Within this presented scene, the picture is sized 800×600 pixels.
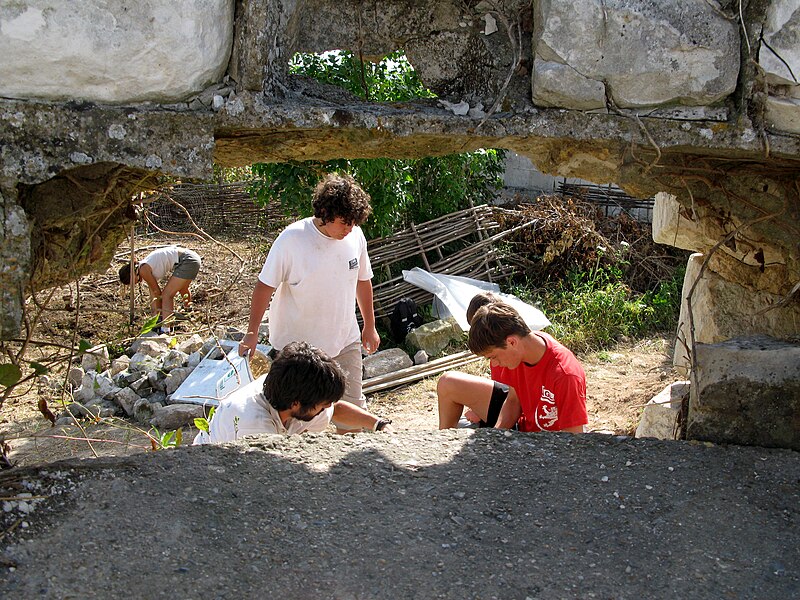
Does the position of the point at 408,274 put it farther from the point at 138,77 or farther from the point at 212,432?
the point at 138,77

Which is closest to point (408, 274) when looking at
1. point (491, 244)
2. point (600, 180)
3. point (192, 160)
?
point (491, 244)

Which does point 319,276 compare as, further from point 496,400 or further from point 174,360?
point 174,360

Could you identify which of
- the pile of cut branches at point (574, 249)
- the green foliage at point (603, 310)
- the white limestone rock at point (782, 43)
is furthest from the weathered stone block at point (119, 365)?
the white limestone rock at point (782, 43)

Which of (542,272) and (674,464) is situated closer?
(674,464)

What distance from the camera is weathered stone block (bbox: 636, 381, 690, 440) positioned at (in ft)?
12.8

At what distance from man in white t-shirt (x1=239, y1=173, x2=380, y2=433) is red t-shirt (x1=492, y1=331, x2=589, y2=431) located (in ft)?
3.25

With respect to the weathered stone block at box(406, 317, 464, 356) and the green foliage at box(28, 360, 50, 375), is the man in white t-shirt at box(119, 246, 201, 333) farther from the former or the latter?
the green foliage at box(28, 360, 50, 375)

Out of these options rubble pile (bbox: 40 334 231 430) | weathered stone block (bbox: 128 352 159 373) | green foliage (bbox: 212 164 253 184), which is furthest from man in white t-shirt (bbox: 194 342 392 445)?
green foliage (bbox: 212 164 253 184)

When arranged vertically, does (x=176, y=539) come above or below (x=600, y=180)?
below

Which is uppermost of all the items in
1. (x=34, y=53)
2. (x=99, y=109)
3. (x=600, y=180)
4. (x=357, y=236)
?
(x=34, y=53)

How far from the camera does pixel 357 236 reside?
14.6ft

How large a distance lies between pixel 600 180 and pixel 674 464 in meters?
1.20

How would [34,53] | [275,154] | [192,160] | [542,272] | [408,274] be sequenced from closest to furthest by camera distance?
[34,53] < [192,160] < [275,154] < [408,274] < [542,272]

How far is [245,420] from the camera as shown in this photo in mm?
3311
